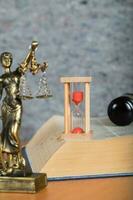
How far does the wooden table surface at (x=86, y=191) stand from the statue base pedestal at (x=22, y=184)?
0.01 m

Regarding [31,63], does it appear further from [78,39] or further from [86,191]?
[78,39]

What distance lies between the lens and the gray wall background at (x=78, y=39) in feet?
5.24

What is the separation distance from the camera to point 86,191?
0.87 m

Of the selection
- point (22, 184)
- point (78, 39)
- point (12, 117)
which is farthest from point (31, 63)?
point (78, 39)

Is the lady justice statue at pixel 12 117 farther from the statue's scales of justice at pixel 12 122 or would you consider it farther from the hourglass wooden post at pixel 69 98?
the hourglass wooden post at pixel 69 98

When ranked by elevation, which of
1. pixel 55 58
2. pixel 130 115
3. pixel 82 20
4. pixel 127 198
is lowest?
pixel 127 198

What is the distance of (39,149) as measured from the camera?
44.3 inches

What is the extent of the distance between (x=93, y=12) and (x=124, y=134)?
1.99 ft

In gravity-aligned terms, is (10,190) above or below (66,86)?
below

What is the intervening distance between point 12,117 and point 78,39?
30.1 inches

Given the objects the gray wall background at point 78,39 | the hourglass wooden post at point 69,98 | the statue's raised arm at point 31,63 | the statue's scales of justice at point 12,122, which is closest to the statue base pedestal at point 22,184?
the statue's scales of justice at point 12,122

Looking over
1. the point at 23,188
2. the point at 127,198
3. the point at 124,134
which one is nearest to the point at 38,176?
the point at 23,188

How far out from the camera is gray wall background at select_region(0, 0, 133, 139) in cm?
160

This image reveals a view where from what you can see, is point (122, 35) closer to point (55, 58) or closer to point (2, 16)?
point (55, 58)
